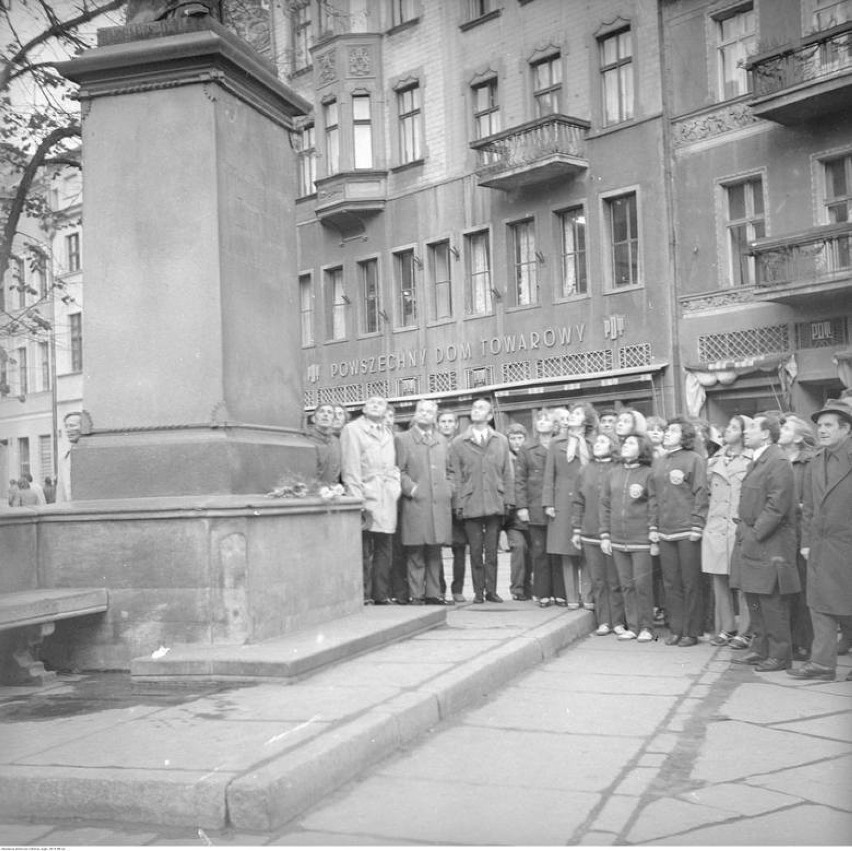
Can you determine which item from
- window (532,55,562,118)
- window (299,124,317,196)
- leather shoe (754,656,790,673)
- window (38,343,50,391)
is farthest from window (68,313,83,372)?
leather shoe (754,656,790,673)

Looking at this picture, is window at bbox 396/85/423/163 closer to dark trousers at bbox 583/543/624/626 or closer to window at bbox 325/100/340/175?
window at bbox 325/100/340/175

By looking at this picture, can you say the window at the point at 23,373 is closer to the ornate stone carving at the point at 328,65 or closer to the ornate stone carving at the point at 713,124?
the ornate stone carving at the point at 328,65

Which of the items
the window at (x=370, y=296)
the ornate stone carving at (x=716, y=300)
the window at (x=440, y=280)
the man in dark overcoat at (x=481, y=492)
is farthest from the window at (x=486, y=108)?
the man in dark overcoat at (x=481, y=492)

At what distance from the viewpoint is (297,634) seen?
23.2 feet

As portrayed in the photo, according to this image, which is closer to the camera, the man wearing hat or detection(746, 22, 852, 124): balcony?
the man wearing hat

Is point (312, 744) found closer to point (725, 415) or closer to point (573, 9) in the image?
point (725, 415)

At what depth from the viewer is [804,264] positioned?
1850 centimetres

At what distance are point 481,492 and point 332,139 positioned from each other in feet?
63.5

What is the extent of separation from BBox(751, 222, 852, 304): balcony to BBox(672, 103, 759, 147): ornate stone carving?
261 cm

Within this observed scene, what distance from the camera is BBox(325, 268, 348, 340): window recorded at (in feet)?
94.9

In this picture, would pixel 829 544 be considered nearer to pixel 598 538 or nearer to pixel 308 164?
pixel 598 538

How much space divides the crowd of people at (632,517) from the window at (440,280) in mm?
14668

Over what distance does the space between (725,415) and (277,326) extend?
14.1m

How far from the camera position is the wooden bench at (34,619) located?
20.9 ft
